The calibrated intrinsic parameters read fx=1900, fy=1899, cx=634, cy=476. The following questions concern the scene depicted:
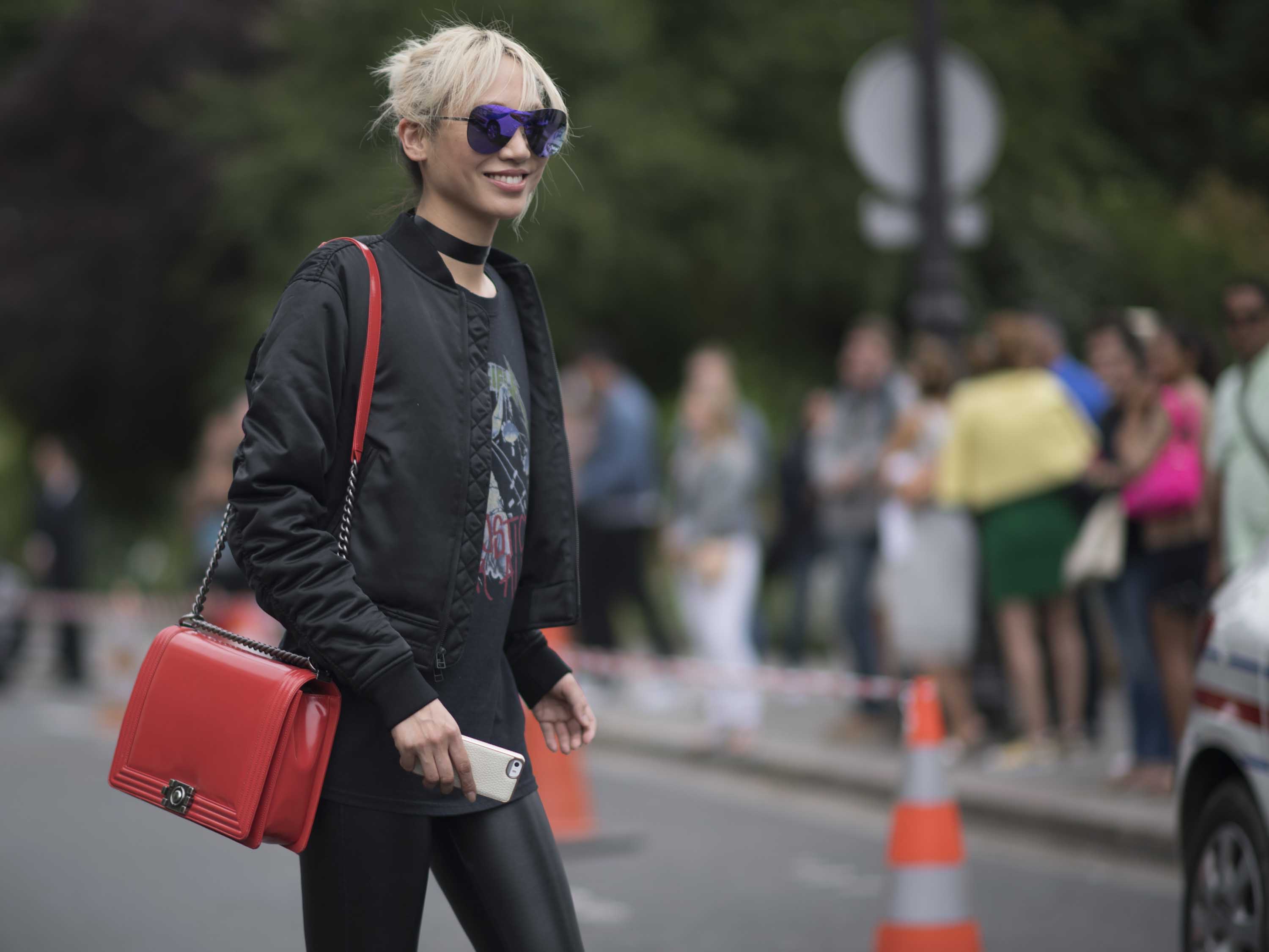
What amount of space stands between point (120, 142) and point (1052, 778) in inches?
783

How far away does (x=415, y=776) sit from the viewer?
285 centimetres

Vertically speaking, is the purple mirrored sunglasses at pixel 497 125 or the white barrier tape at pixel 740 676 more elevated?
the purple mirrored sunglasses at pixel 497 125

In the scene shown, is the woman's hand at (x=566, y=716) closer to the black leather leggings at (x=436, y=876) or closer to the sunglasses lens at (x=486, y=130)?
the black leather leggings at (x=436, y=876)

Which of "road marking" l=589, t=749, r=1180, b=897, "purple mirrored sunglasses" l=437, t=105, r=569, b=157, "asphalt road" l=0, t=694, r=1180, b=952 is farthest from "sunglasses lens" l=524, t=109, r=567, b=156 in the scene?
"road marking" l=589, t=749, r=1180, b=897

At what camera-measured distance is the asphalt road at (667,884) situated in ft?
20.6

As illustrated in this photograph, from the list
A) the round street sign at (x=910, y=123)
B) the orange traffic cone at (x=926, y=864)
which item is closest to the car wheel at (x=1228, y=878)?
the orange traffic cone at (x=926, y=864)

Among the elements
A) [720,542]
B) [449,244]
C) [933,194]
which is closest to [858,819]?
[720,542]

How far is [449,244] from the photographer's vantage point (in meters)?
3.00

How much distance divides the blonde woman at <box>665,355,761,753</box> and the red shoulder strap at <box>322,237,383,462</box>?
7759mm

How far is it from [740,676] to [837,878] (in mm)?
2827

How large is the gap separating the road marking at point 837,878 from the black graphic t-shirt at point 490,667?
4225 mm

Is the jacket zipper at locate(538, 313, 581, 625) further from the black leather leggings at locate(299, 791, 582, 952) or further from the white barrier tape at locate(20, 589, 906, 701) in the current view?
the white barrier tape at locate(20, 589, 906, 701)

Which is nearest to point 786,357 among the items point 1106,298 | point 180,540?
point 1106,298

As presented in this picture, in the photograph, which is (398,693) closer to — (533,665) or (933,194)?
(533,665)
